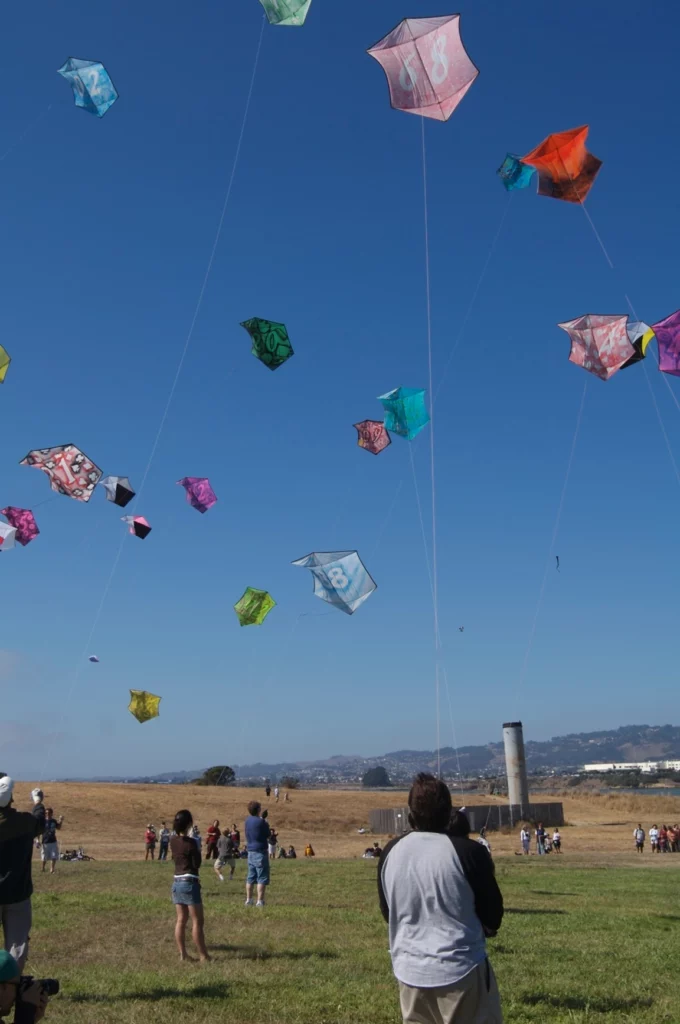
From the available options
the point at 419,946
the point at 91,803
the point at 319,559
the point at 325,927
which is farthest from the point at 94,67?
the point at 91,803

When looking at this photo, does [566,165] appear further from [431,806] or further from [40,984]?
[40,984]

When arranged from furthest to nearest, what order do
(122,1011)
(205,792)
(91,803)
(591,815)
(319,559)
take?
(205,792)
(591,815)
(91,803)
(319,559)
(122,1011)

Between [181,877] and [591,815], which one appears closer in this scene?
[181,877]

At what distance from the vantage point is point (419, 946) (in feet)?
12.7

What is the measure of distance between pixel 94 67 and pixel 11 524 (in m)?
10.2

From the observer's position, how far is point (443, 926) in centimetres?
386


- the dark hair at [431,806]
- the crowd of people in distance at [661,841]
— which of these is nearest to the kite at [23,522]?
the dark hair at [431,806]

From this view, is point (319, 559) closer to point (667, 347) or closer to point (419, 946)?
point (667, 347)

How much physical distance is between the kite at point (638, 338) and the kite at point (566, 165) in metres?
2.37

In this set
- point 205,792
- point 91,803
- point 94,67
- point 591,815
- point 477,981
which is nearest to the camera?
point 477,981

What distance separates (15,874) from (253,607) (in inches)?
602

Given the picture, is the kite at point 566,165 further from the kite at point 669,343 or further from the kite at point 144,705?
the kite at point 144,705

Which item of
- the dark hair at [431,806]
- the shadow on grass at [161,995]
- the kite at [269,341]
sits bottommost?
the shadow on grass at [161,995]

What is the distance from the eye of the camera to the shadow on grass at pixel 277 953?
880 cm
